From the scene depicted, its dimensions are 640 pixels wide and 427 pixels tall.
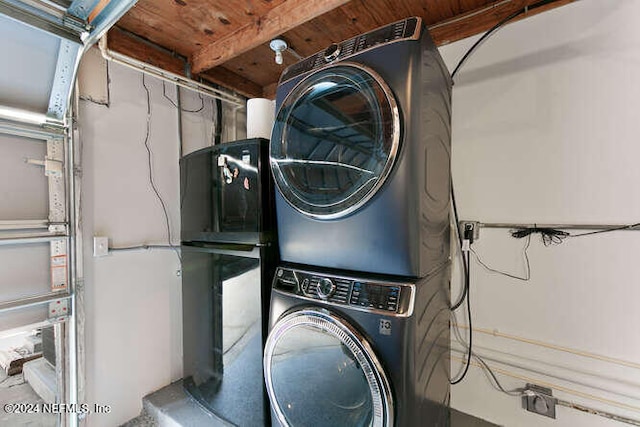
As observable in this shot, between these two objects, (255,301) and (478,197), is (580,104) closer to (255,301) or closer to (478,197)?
(478,197)

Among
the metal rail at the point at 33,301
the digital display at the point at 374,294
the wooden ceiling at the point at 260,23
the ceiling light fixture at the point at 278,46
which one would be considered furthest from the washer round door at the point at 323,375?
the ceiling light fixture at the point at 278,46

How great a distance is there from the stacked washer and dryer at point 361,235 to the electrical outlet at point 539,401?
20.5 inches

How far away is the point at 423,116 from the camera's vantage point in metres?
1.04

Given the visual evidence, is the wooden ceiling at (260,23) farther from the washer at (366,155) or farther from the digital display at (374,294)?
the digital display at (374,294)

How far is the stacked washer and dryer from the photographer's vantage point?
0.98 meters

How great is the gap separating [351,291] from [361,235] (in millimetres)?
225

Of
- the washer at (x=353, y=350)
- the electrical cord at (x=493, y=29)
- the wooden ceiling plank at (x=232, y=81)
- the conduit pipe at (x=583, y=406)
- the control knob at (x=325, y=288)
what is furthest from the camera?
the wooden ceiling plank at (x=232, y=81)

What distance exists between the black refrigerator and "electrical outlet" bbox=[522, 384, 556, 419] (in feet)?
4.51

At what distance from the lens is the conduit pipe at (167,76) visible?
5.30 feet

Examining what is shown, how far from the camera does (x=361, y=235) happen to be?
1.09 metres

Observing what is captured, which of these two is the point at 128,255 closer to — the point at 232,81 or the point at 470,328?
the point at 232,81

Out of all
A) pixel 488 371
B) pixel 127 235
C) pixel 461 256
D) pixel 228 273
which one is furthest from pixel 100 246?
pixel 488 371

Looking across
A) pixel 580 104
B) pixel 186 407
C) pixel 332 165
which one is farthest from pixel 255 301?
pixel 580 104

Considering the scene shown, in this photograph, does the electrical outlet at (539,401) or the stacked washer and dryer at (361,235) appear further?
the electrical outlet at (539,401)
